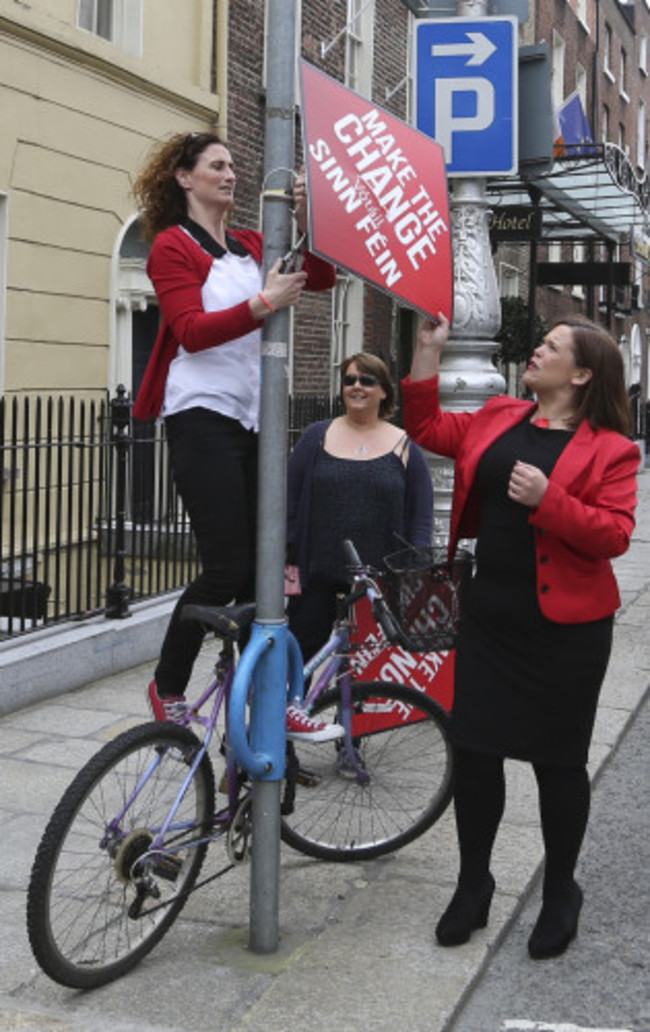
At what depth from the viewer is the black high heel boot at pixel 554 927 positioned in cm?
372

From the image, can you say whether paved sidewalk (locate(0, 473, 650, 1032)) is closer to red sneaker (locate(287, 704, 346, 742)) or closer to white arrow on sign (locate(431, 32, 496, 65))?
red sneaker (locate(287, 704, 346, 742))

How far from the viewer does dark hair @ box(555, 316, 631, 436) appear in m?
3.58

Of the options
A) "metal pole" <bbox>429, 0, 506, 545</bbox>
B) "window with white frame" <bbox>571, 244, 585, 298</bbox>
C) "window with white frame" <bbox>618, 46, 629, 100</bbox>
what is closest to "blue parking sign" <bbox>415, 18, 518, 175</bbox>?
"metal pole" <bbox>429, 0, 506, 545</bbox>

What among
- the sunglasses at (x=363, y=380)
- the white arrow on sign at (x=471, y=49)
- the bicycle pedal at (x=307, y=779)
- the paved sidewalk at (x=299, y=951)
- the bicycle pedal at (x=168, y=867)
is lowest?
the paved sidewalk at (x=299, y=951)

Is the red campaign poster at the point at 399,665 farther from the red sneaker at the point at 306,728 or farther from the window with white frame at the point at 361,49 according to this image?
the window with white frame at the point at 361,49

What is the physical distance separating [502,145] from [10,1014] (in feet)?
15.1

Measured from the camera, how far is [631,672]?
7598 mm

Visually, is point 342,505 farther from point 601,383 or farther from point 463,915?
point 463,915

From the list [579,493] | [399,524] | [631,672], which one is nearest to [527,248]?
[631,672]

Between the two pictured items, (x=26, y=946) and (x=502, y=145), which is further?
(x=502, y=145)

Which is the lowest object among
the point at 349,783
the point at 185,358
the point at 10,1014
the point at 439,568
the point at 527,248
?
the point at 10,1014

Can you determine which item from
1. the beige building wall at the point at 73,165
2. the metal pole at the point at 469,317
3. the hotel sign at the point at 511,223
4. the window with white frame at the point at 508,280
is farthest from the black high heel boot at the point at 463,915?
the window with white frame at the point at 508,280

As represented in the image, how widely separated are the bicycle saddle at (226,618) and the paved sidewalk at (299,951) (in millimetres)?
843

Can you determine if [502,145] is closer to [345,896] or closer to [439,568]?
[439,568]
